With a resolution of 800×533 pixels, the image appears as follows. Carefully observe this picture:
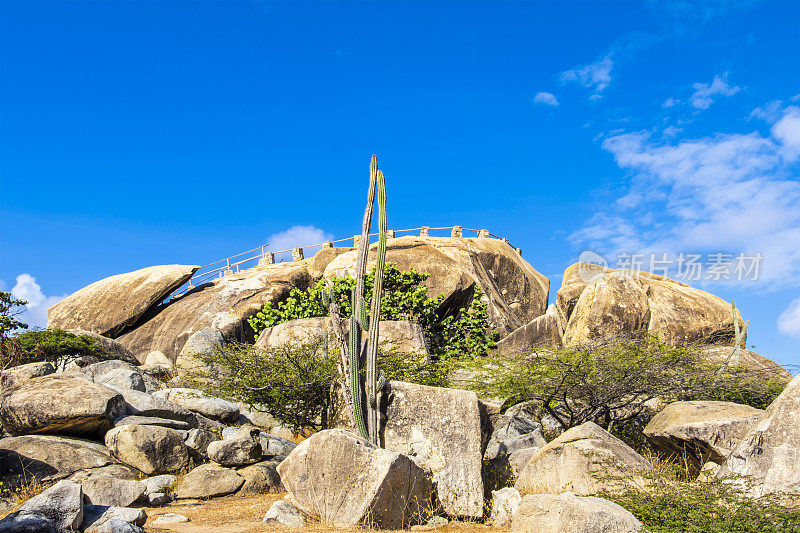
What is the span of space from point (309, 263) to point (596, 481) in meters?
20.0

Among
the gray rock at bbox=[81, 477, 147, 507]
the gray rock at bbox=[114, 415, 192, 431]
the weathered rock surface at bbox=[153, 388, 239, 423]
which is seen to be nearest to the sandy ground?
the gray rock at bbox=[81, 477, 147, 507]

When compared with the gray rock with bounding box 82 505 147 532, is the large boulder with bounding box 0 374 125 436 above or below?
above

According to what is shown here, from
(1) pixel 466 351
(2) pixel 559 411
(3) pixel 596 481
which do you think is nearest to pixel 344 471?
(3) pixel 596 481

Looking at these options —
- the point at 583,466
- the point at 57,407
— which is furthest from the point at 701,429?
the point at 57,407

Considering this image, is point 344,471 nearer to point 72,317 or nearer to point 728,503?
point 728,503

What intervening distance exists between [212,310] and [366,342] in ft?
48.5

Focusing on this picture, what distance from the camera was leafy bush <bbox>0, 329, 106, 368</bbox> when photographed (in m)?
17.4

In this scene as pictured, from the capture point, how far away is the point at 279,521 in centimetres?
816

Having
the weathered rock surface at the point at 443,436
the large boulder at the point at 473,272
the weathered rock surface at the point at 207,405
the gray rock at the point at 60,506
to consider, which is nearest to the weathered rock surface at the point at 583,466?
the weathered rock surface at the point at 443,436

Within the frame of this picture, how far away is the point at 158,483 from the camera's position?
10039mm

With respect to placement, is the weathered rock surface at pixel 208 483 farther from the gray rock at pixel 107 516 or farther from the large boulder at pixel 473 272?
the large boulder at pixel 473 272

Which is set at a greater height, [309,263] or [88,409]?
[309,263]

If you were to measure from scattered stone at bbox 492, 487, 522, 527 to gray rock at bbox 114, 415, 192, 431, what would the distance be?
6218 mm

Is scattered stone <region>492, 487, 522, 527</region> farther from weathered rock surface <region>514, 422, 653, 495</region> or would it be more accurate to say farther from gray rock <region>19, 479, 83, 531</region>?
gray rock <region>19, 479, 83, 531</region>
